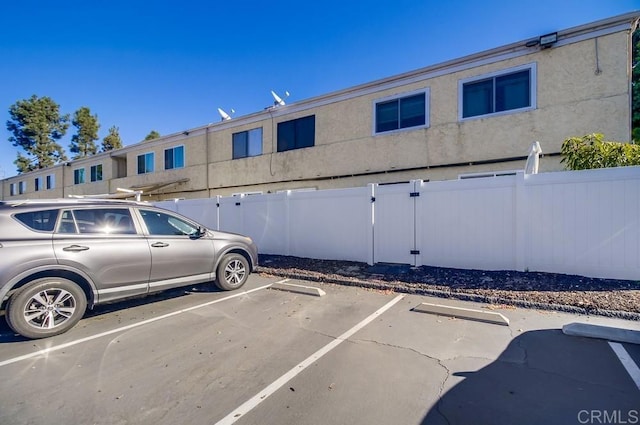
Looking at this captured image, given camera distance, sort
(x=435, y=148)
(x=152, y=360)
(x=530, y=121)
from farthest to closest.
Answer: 1. (x=435, y=148)
2. (x=530, y=121)
3. (x=152, y=360)

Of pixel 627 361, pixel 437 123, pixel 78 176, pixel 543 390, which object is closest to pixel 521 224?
pixel 627 361

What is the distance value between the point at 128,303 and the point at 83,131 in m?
43.6

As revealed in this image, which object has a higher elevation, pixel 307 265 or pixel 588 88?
pixel 588 88

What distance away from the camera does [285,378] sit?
313 cm

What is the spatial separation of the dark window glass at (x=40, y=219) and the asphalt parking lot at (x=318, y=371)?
147 centimetres

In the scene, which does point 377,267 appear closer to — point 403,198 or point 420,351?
point 403,198

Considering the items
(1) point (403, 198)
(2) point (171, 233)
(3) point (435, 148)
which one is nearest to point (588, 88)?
(3) point (435, 148)

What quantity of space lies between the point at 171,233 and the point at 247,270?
5.83 ft

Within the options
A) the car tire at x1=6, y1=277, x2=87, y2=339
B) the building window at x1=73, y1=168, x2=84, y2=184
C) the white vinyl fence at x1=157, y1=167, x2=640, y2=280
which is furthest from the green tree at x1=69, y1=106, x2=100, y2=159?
the car tire at x1=6, y1=277, x2=87, y2=339

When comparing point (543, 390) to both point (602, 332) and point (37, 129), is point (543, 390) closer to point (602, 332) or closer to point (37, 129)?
point (602, 332)

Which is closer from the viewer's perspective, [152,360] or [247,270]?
[152,360]

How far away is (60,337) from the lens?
4.20 m

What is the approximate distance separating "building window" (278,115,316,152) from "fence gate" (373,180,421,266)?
6.25 metres

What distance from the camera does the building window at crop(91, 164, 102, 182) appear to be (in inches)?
858
